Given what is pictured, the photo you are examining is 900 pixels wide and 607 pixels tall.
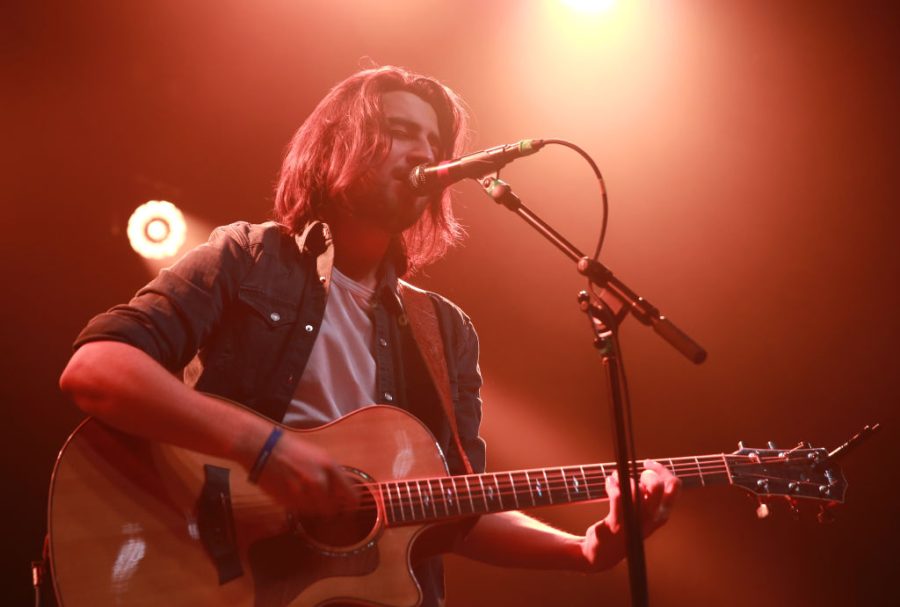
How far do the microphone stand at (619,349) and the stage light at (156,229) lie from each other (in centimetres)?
Result: 324

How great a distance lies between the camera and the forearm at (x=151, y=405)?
1954mm

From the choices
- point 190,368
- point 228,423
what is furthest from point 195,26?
point 228,423

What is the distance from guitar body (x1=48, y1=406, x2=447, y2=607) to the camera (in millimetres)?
1863

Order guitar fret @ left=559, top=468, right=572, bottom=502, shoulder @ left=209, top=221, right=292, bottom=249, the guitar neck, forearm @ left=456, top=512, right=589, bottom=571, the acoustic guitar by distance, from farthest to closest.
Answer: forearm @ left=456, top=512, right=589, bottom=571
shoulder @ left=209, top=221, right=292, bottom=249
guitar fret @ left=559, top=468, right=572, bottom=502
the guitar neck
the acoustic guitar

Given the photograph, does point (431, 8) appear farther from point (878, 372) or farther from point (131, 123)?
point (878, 372)

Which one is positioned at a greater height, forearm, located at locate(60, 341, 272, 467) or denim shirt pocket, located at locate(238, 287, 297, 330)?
denim shirt pocket, located at locate(238, 287, 297, 330)

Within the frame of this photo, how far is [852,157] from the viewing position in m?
4.86

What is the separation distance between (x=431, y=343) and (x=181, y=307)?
3.45 feet

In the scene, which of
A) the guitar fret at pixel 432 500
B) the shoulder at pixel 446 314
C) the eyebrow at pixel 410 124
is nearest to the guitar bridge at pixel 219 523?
the guitar fret at pixel 432 500

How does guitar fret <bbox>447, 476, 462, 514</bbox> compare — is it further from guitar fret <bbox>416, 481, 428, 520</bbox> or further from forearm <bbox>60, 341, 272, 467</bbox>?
forearm <bbox>60, 341, 272, 467</bbox>

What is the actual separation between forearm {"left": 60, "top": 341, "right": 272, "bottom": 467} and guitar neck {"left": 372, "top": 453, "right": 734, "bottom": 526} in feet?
1.43

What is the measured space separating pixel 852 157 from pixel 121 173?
15.0ft

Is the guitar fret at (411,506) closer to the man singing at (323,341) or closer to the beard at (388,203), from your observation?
the man singing at (323,341)

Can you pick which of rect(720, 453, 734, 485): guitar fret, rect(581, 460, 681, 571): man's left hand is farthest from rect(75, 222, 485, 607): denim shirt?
rect(720, 453, 734, 485): guitar fret
